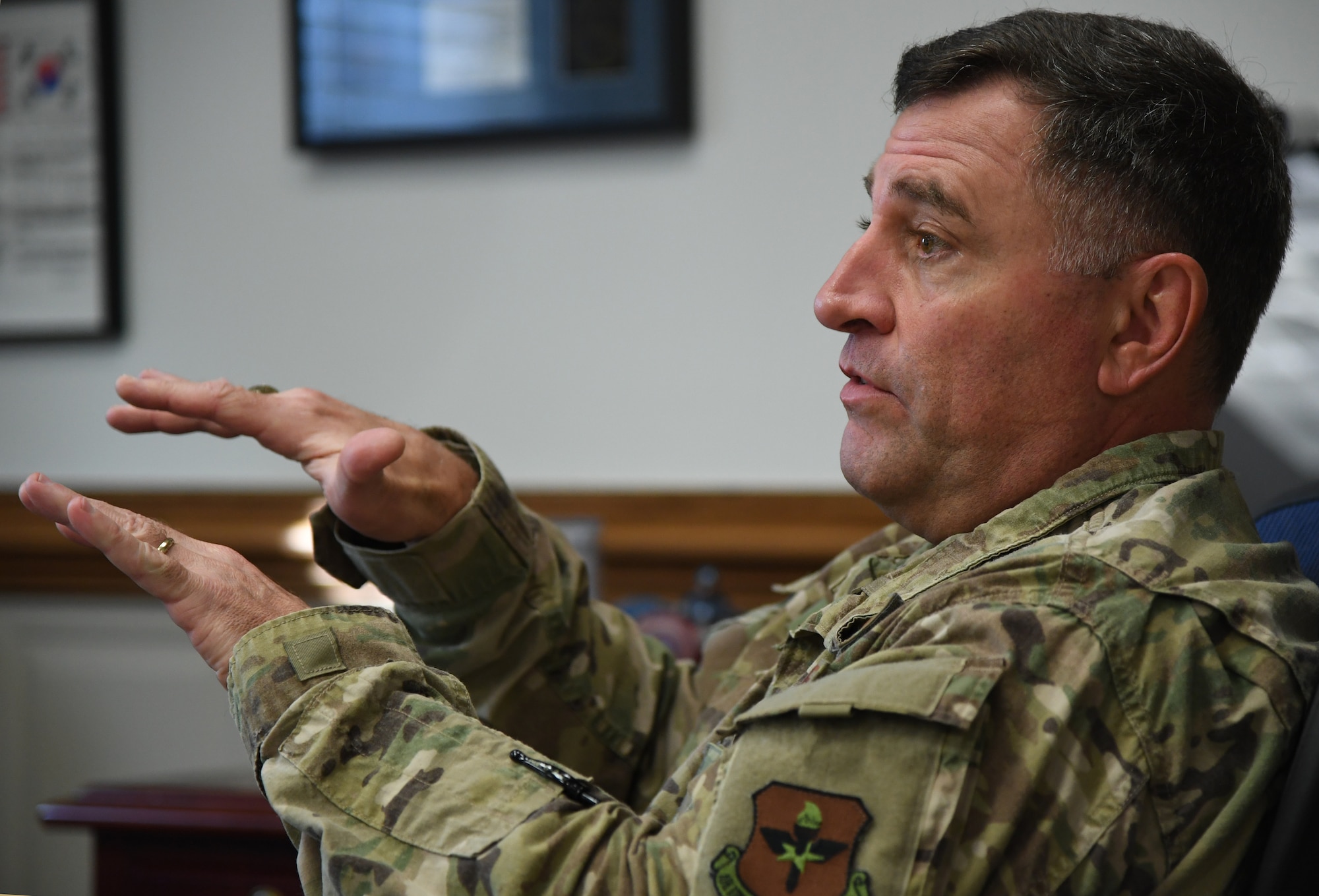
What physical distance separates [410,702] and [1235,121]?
2.20 ft

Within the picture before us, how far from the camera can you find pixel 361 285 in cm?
202

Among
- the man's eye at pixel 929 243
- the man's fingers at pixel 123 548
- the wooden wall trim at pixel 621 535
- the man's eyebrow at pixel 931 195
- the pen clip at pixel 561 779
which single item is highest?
the man's eyebrow at pixel 931 195

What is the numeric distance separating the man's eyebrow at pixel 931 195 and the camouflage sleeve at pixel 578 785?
326 millimetres

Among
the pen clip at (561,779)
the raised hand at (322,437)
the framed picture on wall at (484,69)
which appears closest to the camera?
the pen clip at (561,779)

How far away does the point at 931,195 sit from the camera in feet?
2.79

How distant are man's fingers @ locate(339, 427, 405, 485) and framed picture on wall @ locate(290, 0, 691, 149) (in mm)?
1088

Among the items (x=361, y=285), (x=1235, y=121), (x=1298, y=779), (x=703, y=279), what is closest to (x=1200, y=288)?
(x=1235, y=121)

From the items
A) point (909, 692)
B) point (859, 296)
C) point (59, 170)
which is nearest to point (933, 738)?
point (909, 692)

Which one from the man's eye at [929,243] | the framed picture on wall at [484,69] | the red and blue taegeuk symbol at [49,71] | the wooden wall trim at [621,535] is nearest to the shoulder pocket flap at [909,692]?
the man's eye at [929,243]

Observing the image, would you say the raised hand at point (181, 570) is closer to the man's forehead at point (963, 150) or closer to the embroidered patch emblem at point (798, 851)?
the embroidered patch emblem at point (798, 851)

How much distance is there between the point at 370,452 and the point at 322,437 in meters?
0.21

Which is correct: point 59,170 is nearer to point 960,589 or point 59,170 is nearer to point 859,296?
point 859,296

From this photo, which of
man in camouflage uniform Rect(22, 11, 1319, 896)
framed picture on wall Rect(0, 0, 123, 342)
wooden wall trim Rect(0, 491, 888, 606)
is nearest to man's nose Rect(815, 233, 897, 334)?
man in camouflage uniform Rect(22, 11, 1319, 896)

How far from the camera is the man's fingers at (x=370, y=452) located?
88 cm
